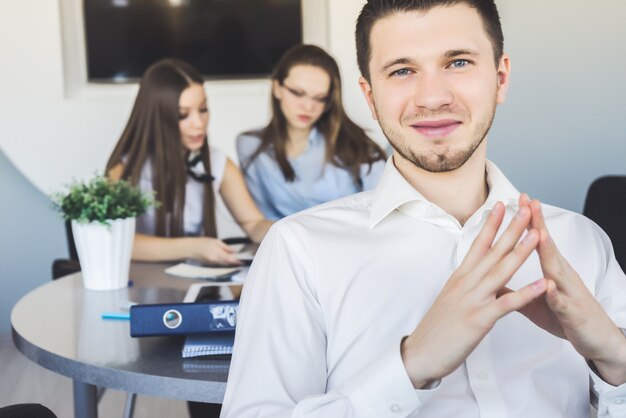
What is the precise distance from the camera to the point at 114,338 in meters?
1.66

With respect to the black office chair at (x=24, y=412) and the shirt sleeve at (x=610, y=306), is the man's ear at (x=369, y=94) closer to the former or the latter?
the shirt sleeve at (x=610, y=306)

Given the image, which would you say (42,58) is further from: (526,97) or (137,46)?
(526,97)

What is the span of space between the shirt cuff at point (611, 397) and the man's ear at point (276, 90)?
2.75 meters

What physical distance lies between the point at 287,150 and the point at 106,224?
5.74 ft

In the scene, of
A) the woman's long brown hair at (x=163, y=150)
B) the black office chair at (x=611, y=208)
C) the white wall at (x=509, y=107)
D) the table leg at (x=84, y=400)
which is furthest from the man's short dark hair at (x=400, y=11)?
the white wall at (x=509, y=107)

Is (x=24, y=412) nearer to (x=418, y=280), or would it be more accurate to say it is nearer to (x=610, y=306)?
(x=418, y=280)

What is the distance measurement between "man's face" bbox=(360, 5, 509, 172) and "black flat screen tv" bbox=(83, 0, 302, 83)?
10.7 ft

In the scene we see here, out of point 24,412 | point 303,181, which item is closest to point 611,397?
point 24,412

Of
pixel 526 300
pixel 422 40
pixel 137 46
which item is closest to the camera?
pixel 526 300

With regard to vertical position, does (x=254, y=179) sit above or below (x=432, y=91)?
below

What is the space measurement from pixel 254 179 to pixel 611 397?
2742mm

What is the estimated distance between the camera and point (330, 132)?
381cm

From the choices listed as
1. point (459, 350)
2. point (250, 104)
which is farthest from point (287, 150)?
point (459, 350)

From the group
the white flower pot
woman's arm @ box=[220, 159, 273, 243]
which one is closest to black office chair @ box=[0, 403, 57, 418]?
the white flower pot
